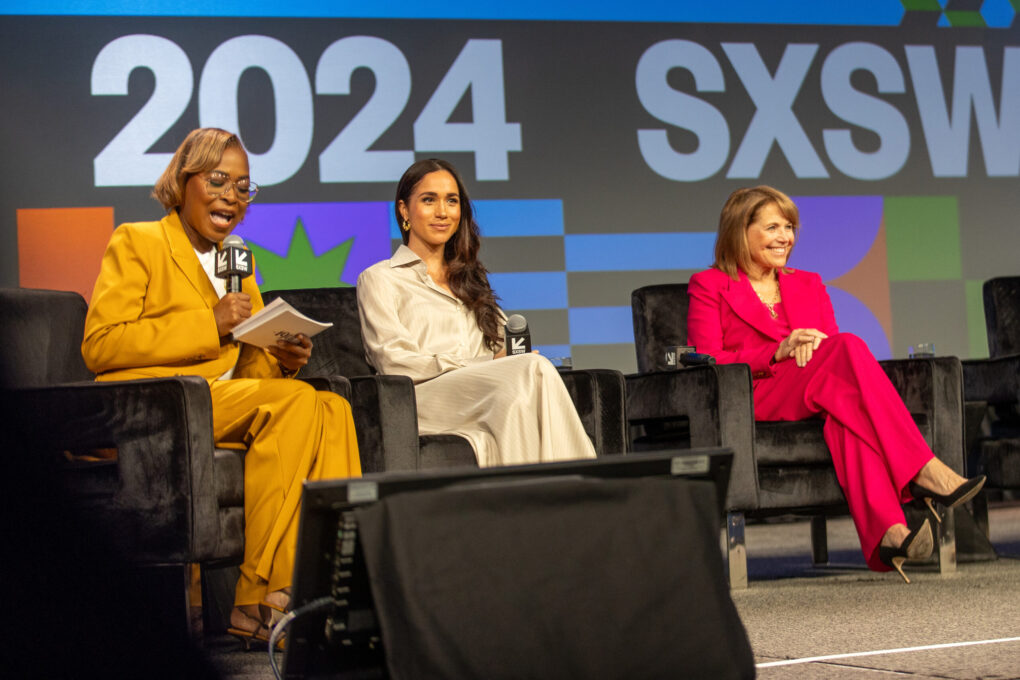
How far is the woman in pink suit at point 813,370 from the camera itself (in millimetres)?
3250

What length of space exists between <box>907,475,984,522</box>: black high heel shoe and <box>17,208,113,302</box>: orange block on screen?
9.98 feet

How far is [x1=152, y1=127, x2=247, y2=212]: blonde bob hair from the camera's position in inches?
→ 113

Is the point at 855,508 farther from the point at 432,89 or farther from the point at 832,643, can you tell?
the point at 432,89

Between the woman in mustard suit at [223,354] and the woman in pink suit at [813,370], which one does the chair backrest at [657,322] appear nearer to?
the woman in pink suit at [813,370]

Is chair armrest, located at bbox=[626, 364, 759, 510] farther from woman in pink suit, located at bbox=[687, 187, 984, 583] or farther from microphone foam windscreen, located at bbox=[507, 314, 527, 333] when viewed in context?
microphone foam windscreen, located at bbox=[507, 314, 527, 333]

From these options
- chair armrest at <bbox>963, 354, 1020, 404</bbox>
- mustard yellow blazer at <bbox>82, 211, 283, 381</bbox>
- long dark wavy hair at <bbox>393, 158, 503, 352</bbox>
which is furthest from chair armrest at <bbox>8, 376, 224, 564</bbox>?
chair armrest at <bbox>963, 354, 1020, 404</bbox>

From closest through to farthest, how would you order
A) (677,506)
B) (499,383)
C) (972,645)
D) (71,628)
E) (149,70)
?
(677,506), (71,628), (972,645), (499,383), (149,70)

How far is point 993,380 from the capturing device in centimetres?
402

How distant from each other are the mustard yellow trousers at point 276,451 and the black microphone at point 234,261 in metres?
0.25

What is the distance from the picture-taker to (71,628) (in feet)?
6.23

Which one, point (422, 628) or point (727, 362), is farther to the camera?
point (727, 362)

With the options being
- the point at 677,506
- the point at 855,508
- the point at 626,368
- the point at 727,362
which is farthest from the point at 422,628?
the point at 626,368

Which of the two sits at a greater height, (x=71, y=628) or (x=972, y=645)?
(x=71, y=628)

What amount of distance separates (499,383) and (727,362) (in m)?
0.98
